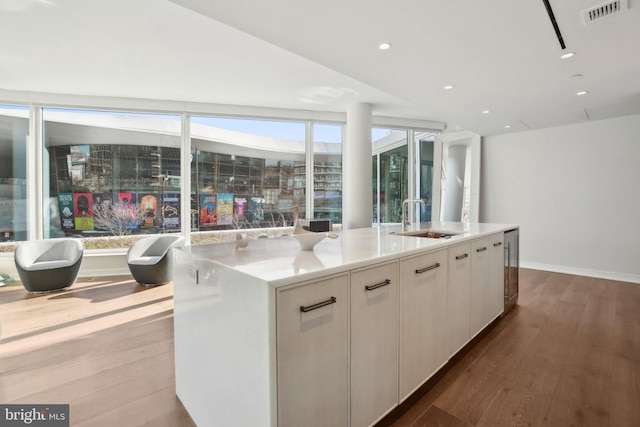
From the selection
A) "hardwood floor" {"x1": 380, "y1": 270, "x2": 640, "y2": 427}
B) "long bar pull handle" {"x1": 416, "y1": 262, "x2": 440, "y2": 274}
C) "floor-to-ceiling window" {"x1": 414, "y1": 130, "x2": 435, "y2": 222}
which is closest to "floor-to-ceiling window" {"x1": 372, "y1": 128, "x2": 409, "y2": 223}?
"floor-to-ceiling window" {"x1": 414, "y1": 130, "x2": 435, "y2": 222}

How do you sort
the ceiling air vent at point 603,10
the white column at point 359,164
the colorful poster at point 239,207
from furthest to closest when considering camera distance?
the colorful poster at point 239,207 → the white column at point 359,164 → the ceiling air vent at point 603,10

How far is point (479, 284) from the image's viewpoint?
2533 millimetres

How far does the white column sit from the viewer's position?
5305 millimetres

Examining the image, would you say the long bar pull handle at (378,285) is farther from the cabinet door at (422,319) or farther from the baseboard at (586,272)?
the baseboard at (586,272)

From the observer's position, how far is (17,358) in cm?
237

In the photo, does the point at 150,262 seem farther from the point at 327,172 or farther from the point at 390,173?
the point at 390,173

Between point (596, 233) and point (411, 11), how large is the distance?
499 centimetres

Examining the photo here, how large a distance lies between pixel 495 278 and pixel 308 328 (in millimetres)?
2370

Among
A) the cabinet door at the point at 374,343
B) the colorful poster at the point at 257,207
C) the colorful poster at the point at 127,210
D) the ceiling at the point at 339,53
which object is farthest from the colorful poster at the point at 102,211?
the cabinet door at the point at 374,343

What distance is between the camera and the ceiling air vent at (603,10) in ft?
6.74

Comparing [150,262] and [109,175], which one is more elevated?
[109,175]

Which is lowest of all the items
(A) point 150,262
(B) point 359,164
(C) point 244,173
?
(A) point 150,262

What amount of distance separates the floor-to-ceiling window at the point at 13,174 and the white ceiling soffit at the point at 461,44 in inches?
188

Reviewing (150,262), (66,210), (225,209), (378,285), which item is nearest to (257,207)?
(225,209)
